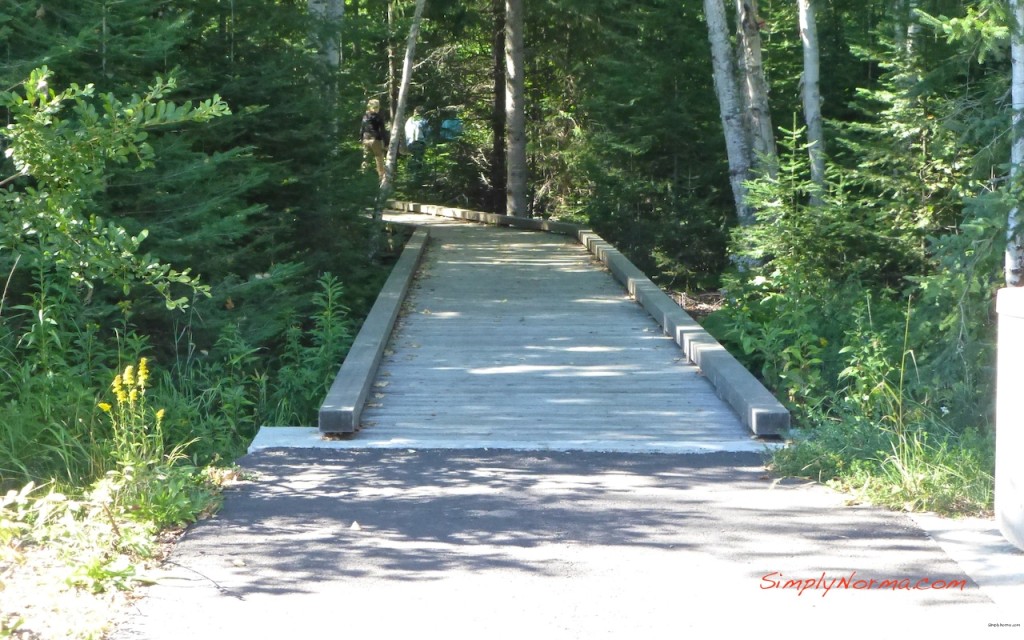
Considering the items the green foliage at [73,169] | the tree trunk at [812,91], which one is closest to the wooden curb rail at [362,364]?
the green foliage at [73,169]

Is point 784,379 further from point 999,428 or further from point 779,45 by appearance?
point 779,45

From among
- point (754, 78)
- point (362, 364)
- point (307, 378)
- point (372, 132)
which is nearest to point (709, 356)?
point (362, 364)

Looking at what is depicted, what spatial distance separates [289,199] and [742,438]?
9017 mm

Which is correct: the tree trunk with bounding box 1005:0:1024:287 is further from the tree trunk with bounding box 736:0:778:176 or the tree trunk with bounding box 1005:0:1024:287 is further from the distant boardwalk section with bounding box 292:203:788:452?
the tree trunk with bounding box 736:0:778:176

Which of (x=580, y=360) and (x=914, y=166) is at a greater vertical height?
(x=914, y=166)

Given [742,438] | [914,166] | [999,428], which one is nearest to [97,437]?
[742,438]

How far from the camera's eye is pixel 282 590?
4840mm

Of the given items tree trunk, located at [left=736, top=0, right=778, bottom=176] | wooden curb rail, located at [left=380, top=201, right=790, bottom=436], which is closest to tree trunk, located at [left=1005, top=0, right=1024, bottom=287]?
wooden curb rail, located at [left=380, top=201, right=790, bottom=436]

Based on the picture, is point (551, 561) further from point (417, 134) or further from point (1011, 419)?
point (417, 134)

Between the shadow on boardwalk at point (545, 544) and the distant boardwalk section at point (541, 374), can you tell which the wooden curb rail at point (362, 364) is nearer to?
the distant boardwalk section at point (541, 374)

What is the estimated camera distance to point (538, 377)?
389 inches

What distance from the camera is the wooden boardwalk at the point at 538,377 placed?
7898 millimetres

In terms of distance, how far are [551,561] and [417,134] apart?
29.7 meters

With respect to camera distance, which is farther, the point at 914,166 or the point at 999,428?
the point at 914,166
